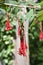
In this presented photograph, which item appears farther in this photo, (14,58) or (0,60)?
(0,60)

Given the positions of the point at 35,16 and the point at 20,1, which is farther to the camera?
the point at 20,1

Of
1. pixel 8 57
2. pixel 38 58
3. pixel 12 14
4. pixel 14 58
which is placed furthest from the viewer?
pixel 38 58

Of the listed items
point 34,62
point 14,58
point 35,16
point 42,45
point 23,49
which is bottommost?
point 34,62

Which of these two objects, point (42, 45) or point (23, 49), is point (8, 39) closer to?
point (42, 45)

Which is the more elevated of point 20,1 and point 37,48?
point 20,1

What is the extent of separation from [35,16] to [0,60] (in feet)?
7.00

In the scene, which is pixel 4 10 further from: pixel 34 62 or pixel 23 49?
pixel 34 62

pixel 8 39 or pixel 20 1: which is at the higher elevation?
pixel 20 1

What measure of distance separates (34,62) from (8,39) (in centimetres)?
135

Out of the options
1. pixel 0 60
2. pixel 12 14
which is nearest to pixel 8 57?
pixel 0 60

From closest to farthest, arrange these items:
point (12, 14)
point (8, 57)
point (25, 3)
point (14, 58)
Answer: point (25, 3) → point (12, 14) → point (14, 58) → point (8, 57)

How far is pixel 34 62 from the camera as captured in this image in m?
4.39

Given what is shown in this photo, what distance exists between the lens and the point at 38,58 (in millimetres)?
4188

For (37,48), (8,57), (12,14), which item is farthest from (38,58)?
(12,14)
